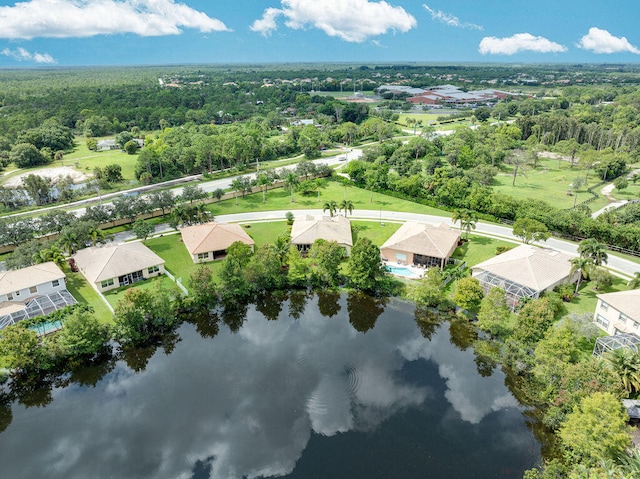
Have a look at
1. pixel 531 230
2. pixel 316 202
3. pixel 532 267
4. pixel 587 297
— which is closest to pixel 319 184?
pixel 316 202

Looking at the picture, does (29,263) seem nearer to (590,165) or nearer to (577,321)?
(577,321)

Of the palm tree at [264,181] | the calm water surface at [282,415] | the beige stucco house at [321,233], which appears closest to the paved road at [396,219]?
the palm tree at [264,181]

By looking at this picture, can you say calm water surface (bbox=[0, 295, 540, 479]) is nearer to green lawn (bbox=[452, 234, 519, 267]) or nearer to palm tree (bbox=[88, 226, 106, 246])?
green lawn (bbox=[452, 234, 519, 267])

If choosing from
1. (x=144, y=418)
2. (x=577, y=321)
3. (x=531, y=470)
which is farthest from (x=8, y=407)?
(x=577, y=321)

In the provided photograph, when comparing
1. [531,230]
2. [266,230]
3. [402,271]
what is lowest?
[402,271]

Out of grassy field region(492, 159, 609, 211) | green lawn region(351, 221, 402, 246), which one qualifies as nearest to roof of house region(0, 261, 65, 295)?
green lawn region(351, 221, 402, 246)

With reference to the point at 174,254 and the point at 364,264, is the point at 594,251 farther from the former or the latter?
the point at 174,254

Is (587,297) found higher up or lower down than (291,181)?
lower down
